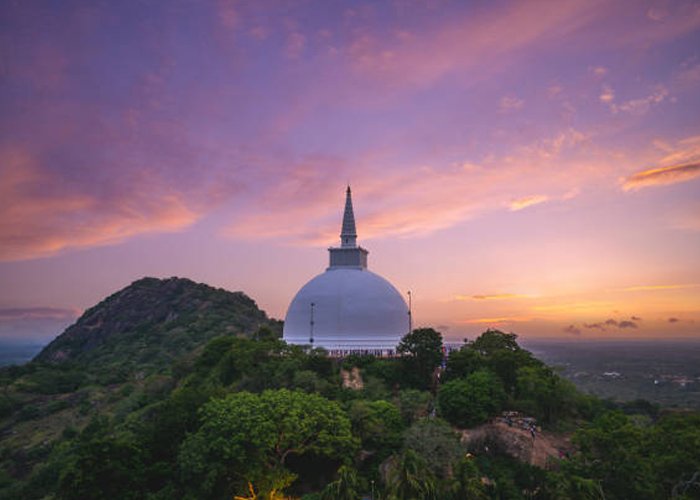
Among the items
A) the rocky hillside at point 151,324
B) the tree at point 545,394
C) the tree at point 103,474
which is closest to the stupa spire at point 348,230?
the tree at point 545,394

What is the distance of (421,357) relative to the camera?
4612cm

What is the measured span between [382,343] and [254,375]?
46.8 feet

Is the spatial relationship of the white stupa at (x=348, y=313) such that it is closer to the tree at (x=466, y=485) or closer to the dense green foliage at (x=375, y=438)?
the dense green foliage at (x=375, y=438)

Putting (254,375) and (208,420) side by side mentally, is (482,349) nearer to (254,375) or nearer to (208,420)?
(254,375)

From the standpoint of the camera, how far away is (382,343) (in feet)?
177

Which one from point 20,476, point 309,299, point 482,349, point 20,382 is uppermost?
point 309,299

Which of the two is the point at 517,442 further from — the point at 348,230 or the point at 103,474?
the point at 348,230

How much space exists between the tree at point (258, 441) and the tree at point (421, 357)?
12.3 m

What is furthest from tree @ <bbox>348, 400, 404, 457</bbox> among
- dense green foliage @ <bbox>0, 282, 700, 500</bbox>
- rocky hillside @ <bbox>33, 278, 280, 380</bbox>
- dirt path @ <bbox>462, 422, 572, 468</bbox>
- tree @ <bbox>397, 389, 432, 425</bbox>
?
rocky hillside @ <bbox>33, 278, 280, 380</bbox>

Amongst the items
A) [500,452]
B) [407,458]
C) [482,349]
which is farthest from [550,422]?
[407,458]

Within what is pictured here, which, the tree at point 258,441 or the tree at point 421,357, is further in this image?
the tree at point 421,357

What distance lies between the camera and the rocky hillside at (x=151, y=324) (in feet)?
391

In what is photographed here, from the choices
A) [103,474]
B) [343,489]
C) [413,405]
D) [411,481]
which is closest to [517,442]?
[413,405]

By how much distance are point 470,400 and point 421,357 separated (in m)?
7.89
